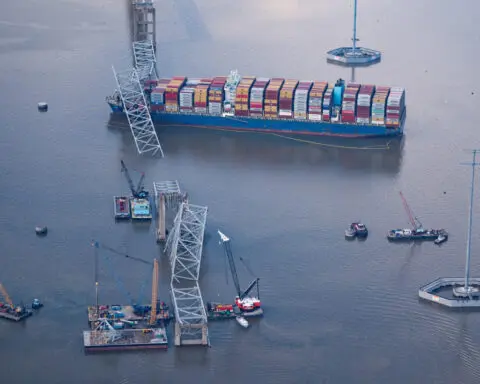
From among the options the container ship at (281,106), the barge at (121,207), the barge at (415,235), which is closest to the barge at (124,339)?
the barge at (121,207)

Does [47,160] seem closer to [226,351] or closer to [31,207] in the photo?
[31,207]

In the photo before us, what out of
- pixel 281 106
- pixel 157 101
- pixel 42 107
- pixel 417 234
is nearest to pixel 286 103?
pixel 281 106

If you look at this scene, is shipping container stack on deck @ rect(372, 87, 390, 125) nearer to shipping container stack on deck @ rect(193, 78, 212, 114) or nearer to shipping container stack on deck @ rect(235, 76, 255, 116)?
shipping container stack on deck @ rect(235, 76, 255, 116)

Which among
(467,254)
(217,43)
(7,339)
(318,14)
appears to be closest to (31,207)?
(7,339)

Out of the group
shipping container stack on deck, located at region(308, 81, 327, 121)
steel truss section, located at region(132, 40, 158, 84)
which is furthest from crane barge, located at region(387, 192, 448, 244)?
steel truss section, located at region(132, 40, 158, 84)

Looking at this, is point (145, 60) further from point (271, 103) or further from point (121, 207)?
point (121, 207)

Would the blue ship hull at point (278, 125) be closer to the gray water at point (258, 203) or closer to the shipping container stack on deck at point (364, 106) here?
the shipping container stack on deck at point (364, 106)
